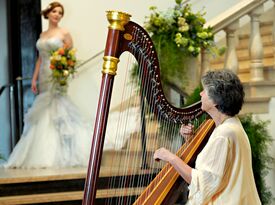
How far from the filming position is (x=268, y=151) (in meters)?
5.57

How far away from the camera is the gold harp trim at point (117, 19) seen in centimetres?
268

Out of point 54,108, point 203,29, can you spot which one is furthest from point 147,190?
point 54,108

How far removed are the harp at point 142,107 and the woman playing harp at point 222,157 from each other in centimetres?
29

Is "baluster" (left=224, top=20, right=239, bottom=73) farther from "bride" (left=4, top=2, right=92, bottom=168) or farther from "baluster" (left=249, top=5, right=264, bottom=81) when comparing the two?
"bride" (left=4, top=2, right=92, bottom=168)

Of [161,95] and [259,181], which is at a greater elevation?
[161,95]

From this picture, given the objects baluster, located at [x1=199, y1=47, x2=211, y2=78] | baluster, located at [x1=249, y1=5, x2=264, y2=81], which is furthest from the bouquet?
baluster, located at [x1=249, y1=5, x2=264, y2=81]

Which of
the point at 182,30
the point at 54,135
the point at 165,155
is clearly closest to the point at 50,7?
the point at 54,135

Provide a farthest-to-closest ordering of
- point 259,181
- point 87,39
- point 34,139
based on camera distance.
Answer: point 87,39
point 34,139
point 259,181

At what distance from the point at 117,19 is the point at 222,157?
31.5 inches

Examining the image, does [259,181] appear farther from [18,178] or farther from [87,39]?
[87,39]

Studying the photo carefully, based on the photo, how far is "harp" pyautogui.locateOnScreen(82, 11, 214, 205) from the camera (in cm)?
264

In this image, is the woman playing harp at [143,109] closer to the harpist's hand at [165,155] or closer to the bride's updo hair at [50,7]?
the harpist's hand at [165,155]

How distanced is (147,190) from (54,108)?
3522mm

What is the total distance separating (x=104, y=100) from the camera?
8.71 feet
